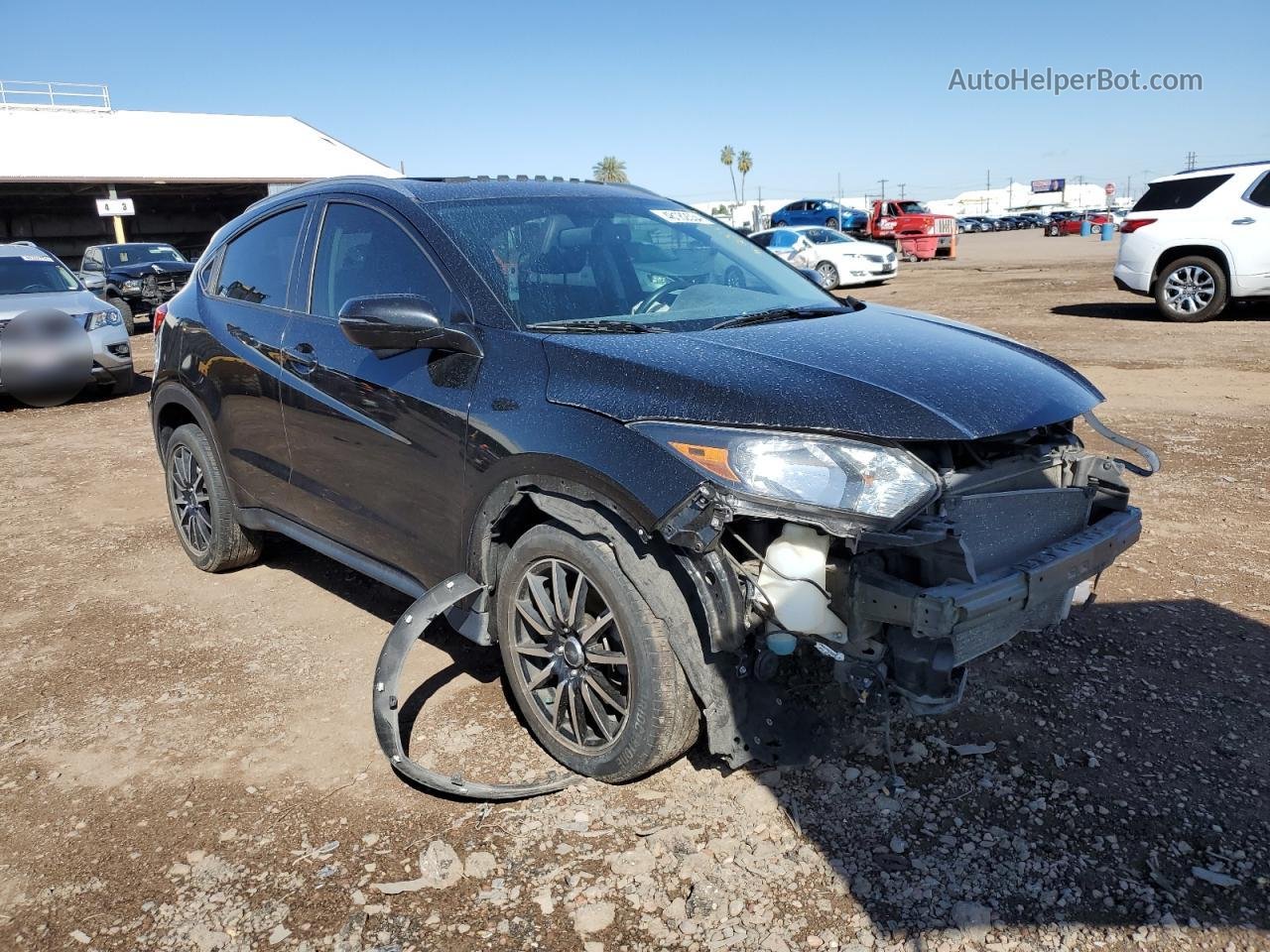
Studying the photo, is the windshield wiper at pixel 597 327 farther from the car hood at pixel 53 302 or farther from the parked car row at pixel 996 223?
the parked car row at pixel 996 223

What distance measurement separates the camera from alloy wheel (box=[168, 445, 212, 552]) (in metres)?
4.87

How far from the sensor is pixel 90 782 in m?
3.16

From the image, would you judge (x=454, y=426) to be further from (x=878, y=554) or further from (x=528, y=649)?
(x=878, y=554)

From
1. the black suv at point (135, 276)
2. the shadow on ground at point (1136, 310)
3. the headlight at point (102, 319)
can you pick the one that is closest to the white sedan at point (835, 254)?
the shadow on ground at point (1136, 310)

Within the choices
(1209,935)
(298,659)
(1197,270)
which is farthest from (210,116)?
(1209,935)

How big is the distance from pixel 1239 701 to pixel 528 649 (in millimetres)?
2404

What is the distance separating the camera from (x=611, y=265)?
3.47 m

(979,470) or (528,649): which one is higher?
(979,470)

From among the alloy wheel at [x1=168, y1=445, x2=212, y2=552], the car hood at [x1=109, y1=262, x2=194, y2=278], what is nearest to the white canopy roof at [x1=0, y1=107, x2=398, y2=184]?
the car hood at [x1=109, y1=262, x2=194, y2=278]

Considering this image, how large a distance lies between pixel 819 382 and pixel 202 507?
3591 millimetres

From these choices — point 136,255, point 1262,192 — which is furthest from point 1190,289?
point 136,255

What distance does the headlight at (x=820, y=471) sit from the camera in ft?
7.93

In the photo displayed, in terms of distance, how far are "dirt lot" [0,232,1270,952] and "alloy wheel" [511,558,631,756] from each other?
19cm

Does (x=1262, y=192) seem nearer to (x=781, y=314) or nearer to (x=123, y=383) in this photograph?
(x=781, y=314)
